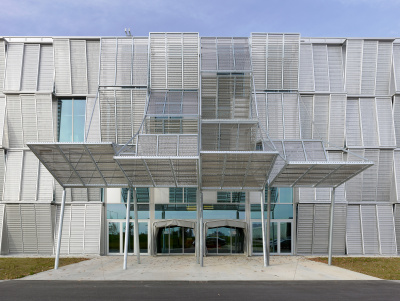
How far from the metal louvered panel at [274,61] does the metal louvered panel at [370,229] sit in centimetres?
1131

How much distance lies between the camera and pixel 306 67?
87.4 ft

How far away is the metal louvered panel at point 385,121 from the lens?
26031mm

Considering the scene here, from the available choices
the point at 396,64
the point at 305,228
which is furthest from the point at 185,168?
the point at 396,64

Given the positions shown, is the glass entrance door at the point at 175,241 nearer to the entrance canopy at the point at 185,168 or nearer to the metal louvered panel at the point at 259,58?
the entrance canopy at the point at 185,168

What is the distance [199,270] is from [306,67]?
56.5 ft

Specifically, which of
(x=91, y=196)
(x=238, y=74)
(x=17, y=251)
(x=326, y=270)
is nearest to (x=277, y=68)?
(x=238, y=74)

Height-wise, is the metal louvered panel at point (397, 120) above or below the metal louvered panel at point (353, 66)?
below

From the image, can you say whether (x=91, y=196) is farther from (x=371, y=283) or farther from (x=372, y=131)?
(x=372, y=131)

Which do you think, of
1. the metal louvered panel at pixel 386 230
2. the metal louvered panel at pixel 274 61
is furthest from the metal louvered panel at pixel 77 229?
the metal louvered panel at pixel 386 230

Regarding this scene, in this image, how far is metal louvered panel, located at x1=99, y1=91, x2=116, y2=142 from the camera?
83.8 feet

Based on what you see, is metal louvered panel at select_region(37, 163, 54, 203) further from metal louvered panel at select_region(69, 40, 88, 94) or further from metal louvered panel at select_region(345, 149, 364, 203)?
metal louvered panel at select_region(345, 149, 364, 203)

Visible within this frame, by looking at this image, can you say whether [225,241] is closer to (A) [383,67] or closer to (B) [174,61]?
(B) [174,61]

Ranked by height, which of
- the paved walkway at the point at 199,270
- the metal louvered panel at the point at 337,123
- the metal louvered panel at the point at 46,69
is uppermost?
the metal louvered panel at the point at 46,69

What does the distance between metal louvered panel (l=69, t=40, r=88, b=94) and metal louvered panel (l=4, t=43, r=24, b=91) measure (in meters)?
4.04
